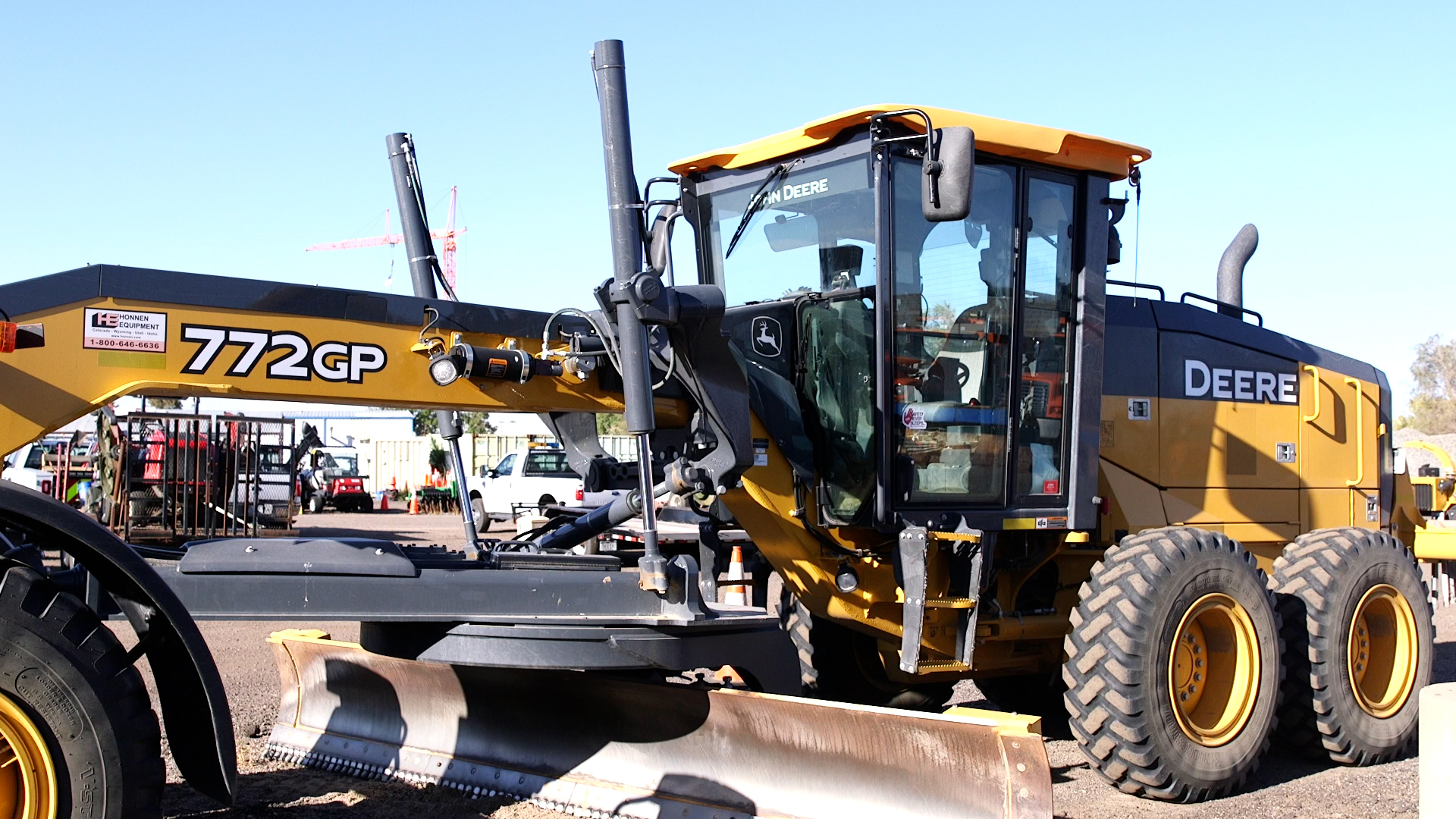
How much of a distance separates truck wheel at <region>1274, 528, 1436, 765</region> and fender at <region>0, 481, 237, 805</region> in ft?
16.3

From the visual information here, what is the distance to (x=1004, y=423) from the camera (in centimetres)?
603

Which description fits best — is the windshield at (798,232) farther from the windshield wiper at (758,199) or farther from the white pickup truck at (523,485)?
the white pickup truck at (523,485)

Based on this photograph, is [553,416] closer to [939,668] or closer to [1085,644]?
[939,668]

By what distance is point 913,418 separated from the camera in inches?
226

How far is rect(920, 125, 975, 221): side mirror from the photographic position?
194 inches

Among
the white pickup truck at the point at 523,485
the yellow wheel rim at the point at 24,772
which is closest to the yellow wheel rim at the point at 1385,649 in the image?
the yellow wheel rim at the point at 24,772

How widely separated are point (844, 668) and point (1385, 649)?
2866 millimetres

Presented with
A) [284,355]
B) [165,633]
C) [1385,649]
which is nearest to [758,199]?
[284,355]

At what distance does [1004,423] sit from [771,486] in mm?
1192

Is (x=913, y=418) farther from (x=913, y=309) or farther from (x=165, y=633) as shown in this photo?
(x=165, y=633)

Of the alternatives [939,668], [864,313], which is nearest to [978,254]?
[864,313]

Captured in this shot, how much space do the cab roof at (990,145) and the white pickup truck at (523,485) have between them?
19041 mm

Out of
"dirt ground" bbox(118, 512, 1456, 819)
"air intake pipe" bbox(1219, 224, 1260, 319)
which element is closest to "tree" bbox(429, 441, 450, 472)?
"dirt ground" bbox(118, 512, 1456, 819)

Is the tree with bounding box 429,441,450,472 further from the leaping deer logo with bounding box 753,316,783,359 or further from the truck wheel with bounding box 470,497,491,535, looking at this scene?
the leaping deer logo with bounding box 753,316,783,359
